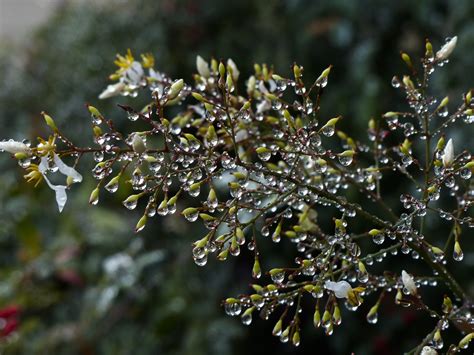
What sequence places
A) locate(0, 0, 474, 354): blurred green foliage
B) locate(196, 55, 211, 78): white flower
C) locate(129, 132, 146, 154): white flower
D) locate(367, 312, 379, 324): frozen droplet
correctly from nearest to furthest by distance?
1. locate(129, 132, 146, 154): white flower
2. locate(367, 312, 379, 324): frozen droplet
3. locate(196, 55, 211, 78): white flower
4. locate(0, 0, 474, 354): blurred green foliage

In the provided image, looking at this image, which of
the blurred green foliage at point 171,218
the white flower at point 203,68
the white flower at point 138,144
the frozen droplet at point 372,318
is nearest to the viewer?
the white flower at point 138,144

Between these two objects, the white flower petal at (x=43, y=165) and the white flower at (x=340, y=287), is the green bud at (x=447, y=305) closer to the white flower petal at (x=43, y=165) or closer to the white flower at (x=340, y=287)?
the white flower at (x=340, y=287)

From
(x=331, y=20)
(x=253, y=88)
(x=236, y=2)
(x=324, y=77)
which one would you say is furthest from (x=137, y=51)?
(x=324, y=77)

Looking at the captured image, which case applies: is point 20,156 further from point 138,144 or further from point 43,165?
point 138,144

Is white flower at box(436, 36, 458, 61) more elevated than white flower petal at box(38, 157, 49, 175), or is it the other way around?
white flower petal at box(38, 157, 49, 175)

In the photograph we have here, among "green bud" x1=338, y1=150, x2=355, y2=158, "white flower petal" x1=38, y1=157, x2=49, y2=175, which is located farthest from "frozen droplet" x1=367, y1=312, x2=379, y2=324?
"white flower petal" x1=38, y1=157, x2=49, y2=175

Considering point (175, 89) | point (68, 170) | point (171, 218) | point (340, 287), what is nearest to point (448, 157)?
point (340, 287)

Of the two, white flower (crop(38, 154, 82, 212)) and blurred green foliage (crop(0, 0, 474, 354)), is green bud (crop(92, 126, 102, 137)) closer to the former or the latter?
white flower (crop(38, 154, 82, 212))

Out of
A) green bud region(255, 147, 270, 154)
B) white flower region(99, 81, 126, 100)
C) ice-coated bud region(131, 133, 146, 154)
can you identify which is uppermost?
white flower region(99, 81, 126, 100)

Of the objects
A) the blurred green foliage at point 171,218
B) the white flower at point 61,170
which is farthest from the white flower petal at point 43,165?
the blurred green foliage at point 171,218
